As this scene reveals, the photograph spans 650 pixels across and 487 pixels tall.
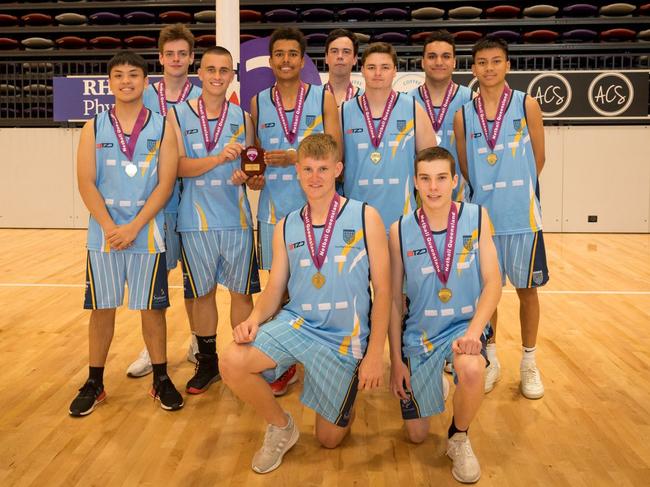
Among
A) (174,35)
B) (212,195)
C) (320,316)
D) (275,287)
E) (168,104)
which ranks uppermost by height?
(174,35)

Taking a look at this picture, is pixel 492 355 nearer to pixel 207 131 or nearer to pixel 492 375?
pixel 492 375

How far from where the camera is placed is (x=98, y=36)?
36.3 ft

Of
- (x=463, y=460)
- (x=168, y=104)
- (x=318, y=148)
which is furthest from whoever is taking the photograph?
(x=168, y=104)

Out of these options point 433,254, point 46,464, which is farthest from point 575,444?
point 46,464

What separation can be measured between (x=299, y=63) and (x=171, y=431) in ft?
5.84

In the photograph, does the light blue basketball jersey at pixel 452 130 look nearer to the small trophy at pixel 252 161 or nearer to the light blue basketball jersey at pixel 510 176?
the light blue basketball jersey at pixel 510 176

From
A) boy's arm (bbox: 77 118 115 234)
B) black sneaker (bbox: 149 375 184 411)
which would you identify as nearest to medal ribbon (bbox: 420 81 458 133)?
boy's arm (bbox: 77 118 115 234)

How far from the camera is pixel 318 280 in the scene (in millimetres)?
2619

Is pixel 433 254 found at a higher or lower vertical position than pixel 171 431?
higher

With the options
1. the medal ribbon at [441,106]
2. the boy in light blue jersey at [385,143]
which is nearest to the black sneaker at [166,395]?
the boy in light blue jersey at [385,143]

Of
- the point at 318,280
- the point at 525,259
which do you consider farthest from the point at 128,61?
the point at 525,259

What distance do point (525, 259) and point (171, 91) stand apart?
6.53ft

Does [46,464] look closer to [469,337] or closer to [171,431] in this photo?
[171,431]

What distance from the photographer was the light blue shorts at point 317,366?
253 cm
